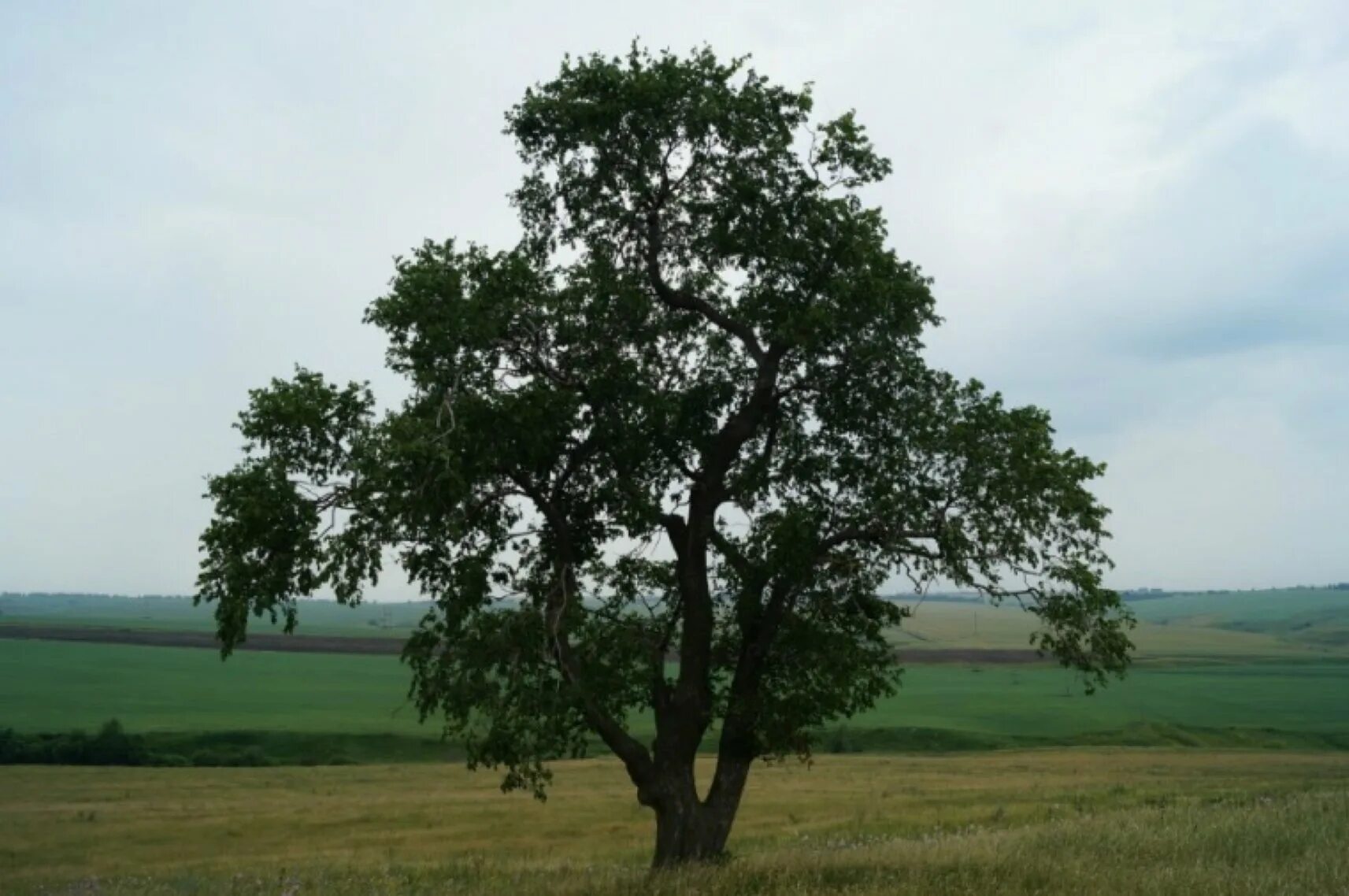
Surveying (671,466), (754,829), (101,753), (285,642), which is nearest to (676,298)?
(671,466)

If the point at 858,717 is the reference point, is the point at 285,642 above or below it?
above

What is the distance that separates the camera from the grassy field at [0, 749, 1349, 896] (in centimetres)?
1623

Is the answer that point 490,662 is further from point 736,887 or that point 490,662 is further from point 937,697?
point 937,697

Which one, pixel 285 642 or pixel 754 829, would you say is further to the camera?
pixel 285 642

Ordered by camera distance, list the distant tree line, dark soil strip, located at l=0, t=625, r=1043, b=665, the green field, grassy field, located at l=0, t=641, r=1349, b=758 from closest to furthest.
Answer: the green field, the distant tree line, grassy field, located at l=0, t=641, r=1349, b=758, dark soil strip, located at l=0, t=625, r=1043, b=665

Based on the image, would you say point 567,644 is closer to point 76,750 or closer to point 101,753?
point 101,753

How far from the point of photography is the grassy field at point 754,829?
53.3 ft

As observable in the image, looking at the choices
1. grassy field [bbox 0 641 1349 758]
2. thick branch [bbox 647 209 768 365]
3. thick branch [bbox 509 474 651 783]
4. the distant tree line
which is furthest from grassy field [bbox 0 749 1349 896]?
grassy field [bbox 0 641 1349 758]

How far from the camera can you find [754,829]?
39.8 m

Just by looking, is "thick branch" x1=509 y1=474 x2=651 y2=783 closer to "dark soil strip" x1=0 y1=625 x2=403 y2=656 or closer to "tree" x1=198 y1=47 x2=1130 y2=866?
"tree" x1=198 y1=47 x2=1130 y2=866

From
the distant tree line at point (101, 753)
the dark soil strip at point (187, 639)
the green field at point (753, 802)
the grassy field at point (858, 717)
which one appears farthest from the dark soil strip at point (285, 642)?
the distant tree line at point (101, 753)

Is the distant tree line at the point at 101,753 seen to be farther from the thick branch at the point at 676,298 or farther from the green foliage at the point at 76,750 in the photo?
the thick branch at the point at 676,298

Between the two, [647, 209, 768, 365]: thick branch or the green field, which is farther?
[647, 209, 768, 365]: thick branch

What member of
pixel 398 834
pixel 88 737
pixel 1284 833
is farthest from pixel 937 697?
pixel 1284 833
